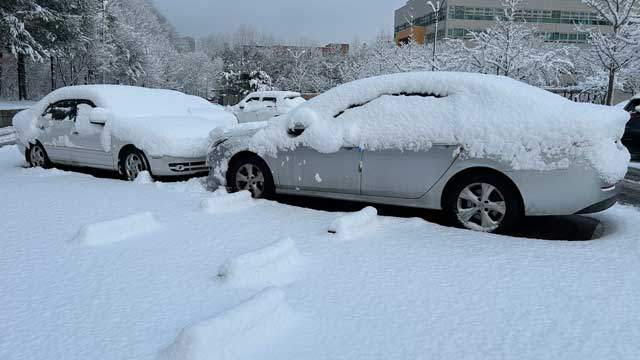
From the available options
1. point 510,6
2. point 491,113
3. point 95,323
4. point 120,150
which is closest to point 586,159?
point 491,113

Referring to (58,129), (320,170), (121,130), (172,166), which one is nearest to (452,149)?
(320,170)

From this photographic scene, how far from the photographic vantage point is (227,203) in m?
5.35

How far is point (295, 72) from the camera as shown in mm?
61750

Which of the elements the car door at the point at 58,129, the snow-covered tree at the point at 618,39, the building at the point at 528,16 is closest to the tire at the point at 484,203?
the car door at the point at 58,129

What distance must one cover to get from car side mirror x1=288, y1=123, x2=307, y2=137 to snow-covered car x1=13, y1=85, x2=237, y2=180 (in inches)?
87.2

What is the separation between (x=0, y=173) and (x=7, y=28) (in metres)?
26.2

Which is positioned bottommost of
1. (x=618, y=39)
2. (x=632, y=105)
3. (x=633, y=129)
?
(x=633, y=129)

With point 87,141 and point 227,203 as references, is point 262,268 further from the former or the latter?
point 87,141

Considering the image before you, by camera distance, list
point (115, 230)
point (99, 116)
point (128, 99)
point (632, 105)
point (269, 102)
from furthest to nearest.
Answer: point (269, 102) → point (632, 105) → point (128, 99) → point (99, 116) → point (115, 230)

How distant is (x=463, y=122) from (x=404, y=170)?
737 millimetres

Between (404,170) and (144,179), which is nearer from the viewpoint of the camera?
(404,170)

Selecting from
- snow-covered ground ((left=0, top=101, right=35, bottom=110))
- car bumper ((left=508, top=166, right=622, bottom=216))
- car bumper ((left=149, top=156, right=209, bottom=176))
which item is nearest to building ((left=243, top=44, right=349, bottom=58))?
snow-covered ground ((left=0, top=101, right=35, bottom=110))

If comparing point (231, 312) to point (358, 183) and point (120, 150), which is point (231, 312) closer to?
point (358, 183)

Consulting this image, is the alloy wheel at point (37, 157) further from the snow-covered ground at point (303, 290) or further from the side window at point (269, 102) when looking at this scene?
the side window at point (269, 102)
